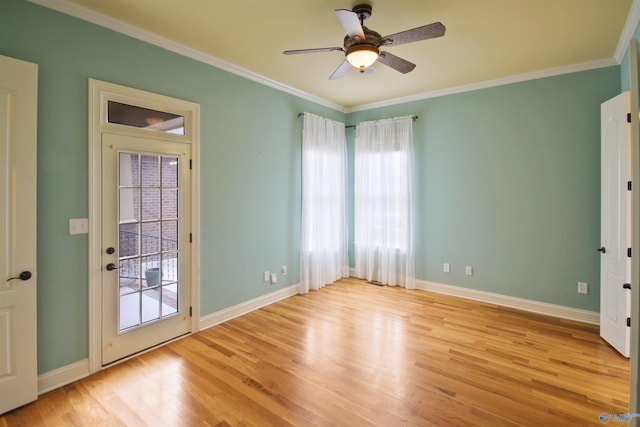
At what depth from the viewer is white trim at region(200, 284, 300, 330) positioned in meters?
3.65

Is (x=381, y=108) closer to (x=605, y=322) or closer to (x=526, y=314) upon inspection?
(x=526, y=314)

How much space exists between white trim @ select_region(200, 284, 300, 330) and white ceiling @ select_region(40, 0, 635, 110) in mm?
2930

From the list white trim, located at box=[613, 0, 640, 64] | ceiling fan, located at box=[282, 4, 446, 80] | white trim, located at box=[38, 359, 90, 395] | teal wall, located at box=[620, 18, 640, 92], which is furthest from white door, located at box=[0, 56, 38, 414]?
teal wall, located at box=[620, 18, 640, 92]

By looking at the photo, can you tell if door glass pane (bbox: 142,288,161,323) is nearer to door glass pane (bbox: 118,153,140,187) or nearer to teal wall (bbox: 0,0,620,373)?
teal wall (bbox: 0,0,620,373)

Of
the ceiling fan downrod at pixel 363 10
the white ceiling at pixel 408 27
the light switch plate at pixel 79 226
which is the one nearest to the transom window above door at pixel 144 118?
the white ceiling at pixel 408 27

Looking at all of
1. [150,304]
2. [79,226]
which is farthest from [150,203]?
[150,304]

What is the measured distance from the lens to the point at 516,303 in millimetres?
4250

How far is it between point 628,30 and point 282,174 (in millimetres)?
3892

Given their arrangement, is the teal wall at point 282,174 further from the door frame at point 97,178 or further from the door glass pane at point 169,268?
the door glass pane at point 169,268

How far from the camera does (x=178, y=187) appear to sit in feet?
11.0

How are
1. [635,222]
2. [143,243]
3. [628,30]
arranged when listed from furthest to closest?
[143,243]
[628,30]
[635,222]

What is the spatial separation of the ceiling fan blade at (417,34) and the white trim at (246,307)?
3285mm

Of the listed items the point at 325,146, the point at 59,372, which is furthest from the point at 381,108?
the point at 59,372

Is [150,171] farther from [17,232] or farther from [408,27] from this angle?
[408,27]
